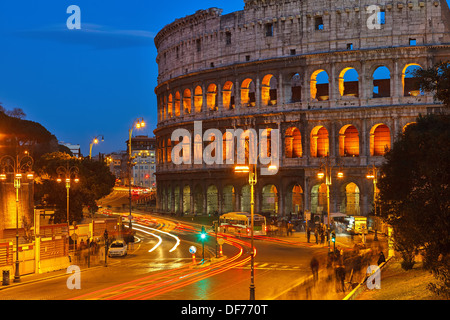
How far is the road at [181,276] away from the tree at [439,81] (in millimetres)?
9718

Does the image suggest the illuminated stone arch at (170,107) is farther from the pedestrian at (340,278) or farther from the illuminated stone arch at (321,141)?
the pedestrian at (340,278)

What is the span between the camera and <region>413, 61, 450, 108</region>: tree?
59.8 ft

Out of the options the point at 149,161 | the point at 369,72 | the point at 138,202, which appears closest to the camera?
the point at 369,72

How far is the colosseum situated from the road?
1794cm

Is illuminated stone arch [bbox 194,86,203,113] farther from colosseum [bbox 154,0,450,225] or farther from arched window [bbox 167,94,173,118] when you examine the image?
arched window [bbox 167,94,173,118]

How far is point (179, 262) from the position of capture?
3375 cm

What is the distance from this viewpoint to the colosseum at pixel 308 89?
55.9 metres

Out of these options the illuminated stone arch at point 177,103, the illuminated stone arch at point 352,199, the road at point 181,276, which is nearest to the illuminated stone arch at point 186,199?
the illuminated stone arch at point 177,103

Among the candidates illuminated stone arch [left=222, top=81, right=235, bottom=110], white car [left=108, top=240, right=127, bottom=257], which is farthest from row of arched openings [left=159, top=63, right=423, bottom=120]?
white car [left=108, top=240, right=127, bottom=257]

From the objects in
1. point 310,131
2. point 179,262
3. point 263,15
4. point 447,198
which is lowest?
point 179,262

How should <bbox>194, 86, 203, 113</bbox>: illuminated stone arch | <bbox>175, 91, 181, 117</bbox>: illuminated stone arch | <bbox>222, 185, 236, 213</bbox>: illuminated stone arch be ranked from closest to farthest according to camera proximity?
<bbox>222, 185, 236, 213</bbox>: illuminated stone arch, <bbox>194, 86, 203, 113</bbox>: illuminated stone arch, <bbox>175, 91, 181, 117</bbox>: illuminated stone arch
